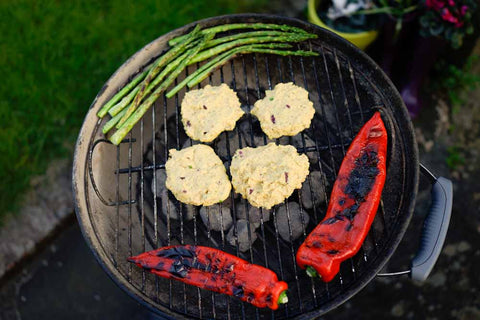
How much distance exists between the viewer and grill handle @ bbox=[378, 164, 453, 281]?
310 cm

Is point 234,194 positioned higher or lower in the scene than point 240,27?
lower

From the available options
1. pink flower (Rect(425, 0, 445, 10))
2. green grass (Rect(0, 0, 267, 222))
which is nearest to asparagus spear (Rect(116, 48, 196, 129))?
green grass (Rect(0, 0, 267, 222))

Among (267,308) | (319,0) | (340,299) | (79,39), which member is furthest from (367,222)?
(79,39)

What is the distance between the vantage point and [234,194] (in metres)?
3.66

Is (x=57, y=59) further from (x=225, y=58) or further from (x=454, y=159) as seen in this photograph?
(x=454, y=159)

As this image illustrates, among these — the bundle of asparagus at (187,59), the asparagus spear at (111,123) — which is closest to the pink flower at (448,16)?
the bundle of asparagus at (187,59)

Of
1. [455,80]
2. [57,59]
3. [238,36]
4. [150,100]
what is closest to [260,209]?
[150,100]

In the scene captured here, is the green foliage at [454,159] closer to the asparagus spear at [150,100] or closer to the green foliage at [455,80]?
the green foliage at [455,80]

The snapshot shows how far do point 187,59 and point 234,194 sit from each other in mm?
1206

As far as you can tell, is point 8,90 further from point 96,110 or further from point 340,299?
point 340,299

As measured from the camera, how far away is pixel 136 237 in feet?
11.9

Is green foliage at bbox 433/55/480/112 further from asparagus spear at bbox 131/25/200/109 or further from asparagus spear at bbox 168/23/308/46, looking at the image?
asparagus spear at bbox 131/25/200/109

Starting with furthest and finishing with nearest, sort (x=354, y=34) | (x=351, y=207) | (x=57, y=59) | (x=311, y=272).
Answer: (x=57, y=59)
(x=354, y=34)
(x=351, y=207)
(x=311, y=272)

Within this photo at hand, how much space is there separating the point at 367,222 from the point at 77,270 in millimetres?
3241
